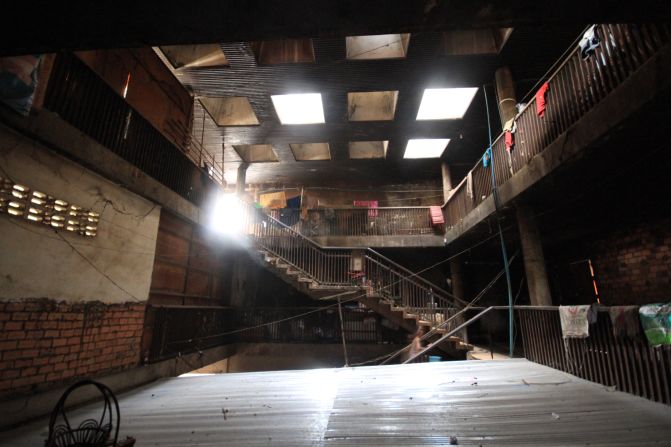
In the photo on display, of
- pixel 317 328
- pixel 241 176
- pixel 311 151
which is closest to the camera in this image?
pixel 317 328

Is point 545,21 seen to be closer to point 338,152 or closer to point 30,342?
point 30,342

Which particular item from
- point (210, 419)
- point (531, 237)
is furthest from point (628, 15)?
point (531, 237)

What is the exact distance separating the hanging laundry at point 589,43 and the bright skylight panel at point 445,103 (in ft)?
17.5

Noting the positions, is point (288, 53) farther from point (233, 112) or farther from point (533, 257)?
point (533, 257)

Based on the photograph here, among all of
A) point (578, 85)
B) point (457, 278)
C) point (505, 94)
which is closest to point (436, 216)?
point (457, 278)

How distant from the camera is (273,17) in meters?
2.03

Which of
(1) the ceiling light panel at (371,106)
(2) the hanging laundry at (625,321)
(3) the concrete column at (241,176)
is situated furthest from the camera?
(3) the concrete column at (241,176)

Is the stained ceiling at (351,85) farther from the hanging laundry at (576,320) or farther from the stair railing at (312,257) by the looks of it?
the hanging laundry at (576,320)

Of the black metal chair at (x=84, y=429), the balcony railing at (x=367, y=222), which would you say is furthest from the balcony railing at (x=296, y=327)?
the black metal chair at (x=84, y=429)

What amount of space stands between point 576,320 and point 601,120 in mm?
2937

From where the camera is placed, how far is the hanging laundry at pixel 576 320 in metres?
4.06

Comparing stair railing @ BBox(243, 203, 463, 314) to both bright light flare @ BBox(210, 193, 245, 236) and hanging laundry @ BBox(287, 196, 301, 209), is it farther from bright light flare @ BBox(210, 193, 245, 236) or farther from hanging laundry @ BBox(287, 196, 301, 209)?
hanging laundry @ BBox(287, 196, 301, 209)

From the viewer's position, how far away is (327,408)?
332 centimetres

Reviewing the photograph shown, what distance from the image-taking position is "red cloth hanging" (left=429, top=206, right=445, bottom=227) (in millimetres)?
12188
